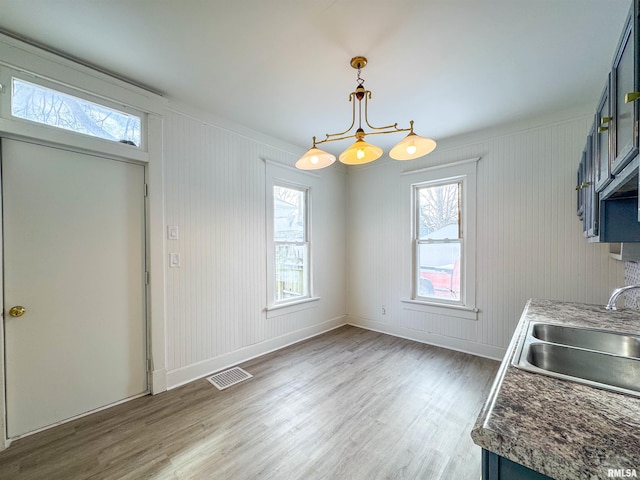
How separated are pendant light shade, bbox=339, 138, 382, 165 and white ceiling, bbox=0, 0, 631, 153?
0.71m

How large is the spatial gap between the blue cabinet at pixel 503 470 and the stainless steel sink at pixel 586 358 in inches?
20.2

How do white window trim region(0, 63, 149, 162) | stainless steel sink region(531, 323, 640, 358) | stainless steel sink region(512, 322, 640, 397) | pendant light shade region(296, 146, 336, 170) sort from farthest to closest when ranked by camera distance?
1. pendant light shade region(296, 146, 336, 170)
2. white window trim region(0, 63, 149, 162)
3. stainless steel sink region(531, 323, 640, 358)
4. stainless steel sink region(512, 322, 640, 397)

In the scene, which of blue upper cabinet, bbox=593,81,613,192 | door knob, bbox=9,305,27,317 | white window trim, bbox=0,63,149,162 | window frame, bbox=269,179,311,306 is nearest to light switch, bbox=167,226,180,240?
white window trim, bbox=0,63,149,162

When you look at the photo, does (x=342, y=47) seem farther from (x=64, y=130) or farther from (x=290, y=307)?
(x=290, y=307)

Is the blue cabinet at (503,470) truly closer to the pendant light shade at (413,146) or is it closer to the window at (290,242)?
the pendant light shade at (413,146)

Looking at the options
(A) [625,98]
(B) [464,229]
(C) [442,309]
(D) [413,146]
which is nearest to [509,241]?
(B) [464,229]

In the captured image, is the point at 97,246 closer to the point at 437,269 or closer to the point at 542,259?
the point at 437,269

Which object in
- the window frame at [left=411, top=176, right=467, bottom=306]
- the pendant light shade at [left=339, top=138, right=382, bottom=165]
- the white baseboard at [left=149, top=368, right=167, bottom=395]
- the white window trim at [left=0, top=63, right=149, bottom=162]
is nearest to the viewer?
the white window trim at [left=0, top=63, right=149, bottom=162]

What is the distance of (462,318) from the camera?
11.7 ft

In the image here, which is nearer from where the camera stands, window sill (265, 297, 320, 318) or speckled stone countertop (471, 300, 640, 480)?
speckled stone countertop (471, 300, 640, 480)

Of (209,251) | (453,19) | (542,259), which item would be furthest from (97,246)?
(542,259)

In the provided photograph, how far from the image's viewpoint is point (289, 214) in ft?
13.1

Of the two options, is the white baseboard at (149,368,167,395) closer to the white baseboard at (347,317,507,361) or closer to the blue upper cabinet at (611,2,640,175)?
the white baseboard at (347,317,507,361)

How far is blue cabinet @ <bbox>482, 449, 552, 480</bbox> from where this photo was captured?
708 mm
